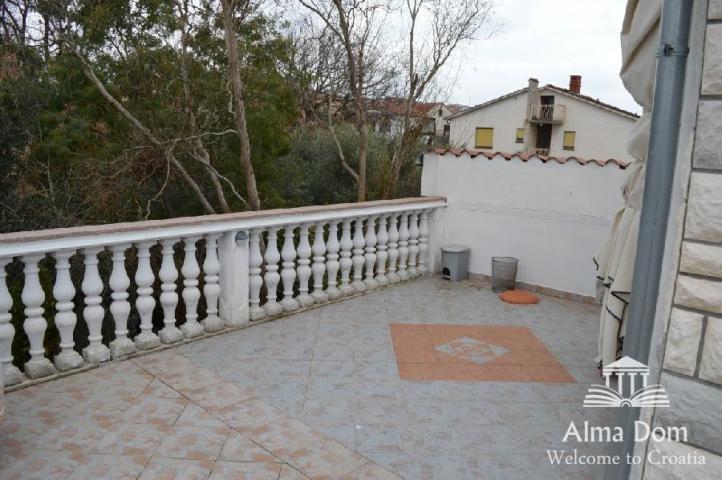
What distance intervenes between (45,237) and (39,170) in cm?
487

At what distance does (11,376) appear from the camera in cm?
335

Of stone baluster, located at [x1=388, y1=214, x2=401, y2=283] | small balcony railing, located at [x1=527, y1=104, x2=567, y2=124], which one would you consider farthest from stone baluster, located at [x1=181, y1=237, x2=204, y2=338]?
small balcony railing, located at [x1=527, y1=104, x2=567, y2=124]

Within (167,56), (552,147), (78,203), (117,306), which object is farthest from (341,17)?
(552,147)

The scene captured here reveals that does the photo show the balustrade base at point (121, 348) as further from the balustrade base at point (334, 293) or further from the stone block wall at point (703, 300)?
the stone block wall at point (703, 300)

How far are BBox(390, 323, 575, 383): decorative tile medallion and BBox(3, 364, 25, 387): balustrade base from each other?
234 centimetres

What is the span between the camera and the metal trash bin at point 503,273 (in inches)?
228

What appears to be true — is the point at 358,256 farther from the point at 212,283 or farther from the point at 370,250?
the point at 212,283

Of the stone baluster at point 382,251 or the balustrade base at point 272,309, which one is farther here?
the stone baluster at point 382,251

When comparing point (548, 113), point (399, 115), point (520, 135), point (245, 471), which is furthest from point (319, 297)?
point (548, 113)

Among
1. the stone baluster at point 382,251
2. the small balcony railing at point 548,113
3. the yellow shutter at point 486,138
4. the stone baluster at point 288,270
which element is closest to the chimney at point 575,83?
the small balcony railing at point 548,113

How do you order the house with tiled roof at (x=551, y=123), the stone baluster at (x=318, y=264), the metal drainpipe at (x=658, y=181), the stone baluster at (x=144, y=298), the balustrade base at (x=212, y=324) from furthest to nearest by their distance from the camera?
the house with tiled roof at (x=551, y=123), the stone baluster at (x=318, y=264), the balustrade base at (x=212, y=324), the stone baluster at (x=144, y=298), the metal drainpipe at (x=658, y=181)

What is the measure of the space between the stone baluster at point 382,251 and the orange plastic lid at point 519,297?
1.19 metres

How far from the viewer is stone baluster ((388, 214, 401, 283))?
5.84 m

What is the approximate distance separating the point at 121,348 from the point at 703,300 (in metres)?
3.40
